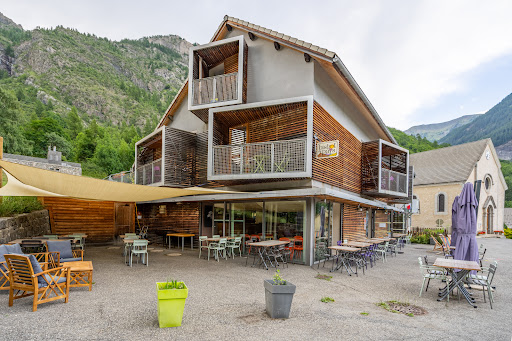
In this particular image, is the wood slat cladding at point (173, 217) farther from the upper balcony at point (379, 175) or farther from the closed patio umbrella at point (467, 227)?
the closed patio umbrella at point (467, 227)

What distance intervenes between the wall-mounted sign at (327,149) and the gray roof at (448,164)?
23771mm

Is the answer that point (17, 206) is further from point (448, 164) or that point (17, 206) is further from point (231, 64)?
point (448, 164)

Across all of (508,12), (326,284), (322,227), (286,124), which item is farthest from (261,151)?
(508,12)

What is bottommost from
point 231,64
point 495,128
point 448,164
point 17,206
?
point 17,206

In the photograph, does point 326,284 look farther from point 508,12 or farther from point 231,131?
point 508,12

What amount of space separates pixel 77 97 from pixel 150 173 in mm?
62297

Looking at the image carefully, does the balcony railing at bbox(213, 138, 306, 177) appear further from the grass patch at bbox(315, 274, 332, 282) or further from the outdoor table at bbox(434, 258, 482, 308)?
the outdoor table at bbox(434, 258, 482, 308)

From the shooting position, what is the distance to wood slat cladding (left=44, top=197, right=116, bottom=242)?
533 inches

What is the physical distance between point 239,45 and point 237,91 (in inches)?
66.3

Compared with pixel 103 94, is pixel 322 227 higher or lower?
lower

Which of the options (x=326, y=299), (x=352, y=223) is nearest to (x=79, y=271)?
(x=326, y=299)

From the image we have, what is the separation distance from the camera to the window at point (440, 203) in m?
28.2

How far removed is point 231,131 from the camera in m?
12.4

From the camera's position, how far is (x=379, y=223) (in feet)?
58.0
